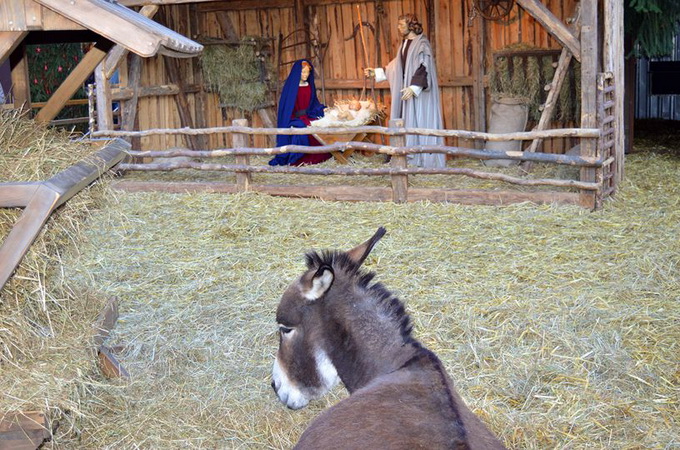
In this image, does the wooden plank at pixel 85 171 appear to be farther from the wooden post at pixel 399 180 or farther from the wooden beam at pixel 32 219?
the wooden post at pixel 399 180

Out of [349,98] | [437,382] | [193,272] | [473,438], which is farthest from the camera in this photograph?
[349,98]

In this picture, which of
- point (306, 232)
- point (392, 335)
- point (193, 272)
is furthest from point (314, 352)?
point (306, 232)

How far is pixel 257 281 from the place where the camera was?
7.51 m

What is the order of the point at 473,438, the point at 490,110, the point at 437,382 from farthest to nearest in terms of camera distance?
the point at 490,110 → the point at 437,382 → the point at 473,438

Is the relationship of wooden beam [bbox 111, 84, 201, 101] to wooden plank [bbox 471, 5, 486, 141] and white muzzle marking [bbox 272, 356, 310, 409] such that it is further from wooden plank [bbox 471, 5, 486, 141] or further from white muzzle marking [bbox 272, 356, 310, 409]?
white muzzle marking [bbox 272, 356, 310, 409]

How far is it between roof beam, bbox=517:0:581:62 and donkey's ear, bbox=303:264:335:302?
23.9 ft

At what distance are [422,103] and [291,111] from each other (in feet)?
7.77

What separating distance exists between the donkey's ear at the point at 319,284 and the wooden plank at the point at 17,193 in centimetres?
138

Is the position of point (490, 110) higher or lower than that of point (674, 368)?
higher

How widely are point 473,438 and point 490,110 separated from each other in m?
10.8

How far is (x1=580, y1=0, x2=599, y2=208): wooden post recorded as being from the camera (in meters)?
9.78

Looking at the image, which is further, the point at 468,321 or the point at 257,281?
the point at 257,281

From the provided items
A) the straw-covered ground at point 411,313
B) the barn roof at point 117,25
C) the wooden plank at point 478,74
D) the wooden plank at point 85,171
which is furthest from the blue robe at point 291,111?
the barn roof at point 117,25

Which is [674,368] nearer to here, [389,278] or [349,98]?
[389,278]
